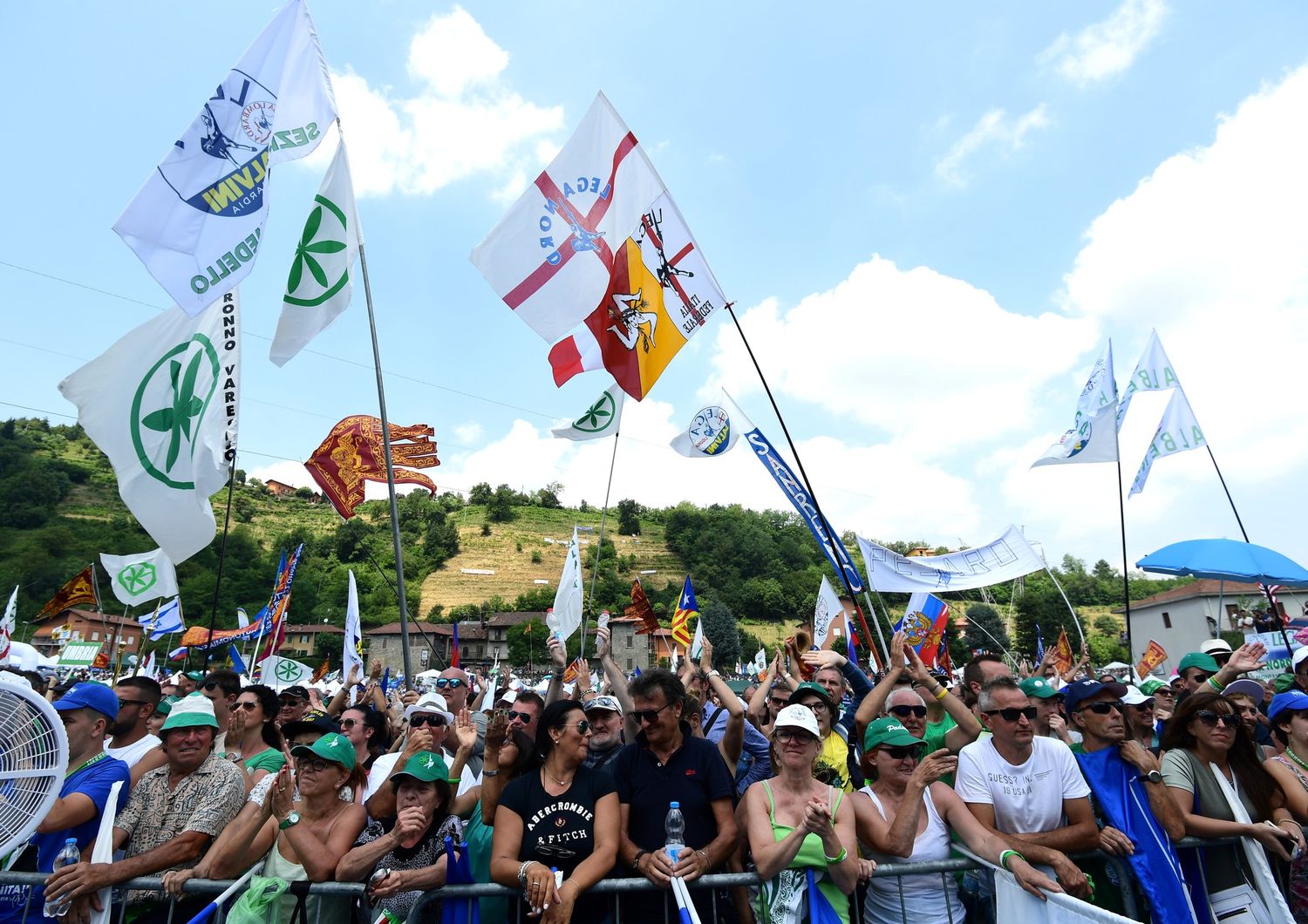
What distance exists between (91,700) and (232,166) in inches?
195

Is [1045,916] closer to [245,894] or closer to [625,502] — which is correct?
[245,894]

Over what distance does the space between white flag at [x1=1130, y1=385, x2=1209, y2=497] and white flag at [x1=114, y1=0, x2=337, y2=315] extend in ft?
46.3

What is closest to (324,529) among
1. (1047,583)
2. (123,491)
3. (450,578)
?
(450,578)

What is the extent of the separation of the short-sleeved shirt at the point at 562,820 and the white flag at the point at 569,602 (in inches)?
269

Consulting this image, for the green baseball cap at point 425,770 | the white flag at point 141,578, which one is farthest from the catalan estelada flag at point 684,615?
the green baseball cap at point 425,770

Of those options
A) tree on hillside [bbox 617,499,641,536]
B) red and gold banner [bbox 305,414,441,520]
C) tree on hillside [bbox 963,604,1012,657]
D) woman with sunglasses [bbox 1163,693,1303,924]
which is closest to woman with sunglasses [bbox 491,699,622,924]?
woman with sunglasses [bbox 1163,693,1303,924]

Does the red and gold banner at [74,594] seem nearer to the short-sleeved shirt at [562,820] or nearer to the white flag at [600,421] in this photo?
the white flag at [600,421]

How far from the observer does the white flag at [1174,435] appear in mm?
13219

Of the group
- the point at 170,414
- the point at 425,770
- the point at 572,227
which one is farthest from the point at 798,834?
the point at 170,414

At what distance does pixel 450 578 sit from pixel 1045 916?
5433 inches

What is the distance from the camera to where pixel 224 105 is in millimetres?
7121

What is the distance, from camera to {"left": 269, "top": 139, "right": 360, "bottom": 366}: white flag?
7.58m

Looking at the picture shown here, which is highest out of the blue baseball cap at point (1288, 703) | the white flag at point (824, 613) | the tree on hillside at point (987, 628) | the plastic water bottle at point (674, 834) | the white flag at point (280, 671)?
the tree on hillside at point (987, 628)

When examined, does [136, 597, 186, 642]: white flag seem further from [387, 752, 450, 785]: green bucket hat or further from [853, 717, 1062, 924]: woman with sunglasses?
[853, 717, 1062, 924]: woman with sunglasses
